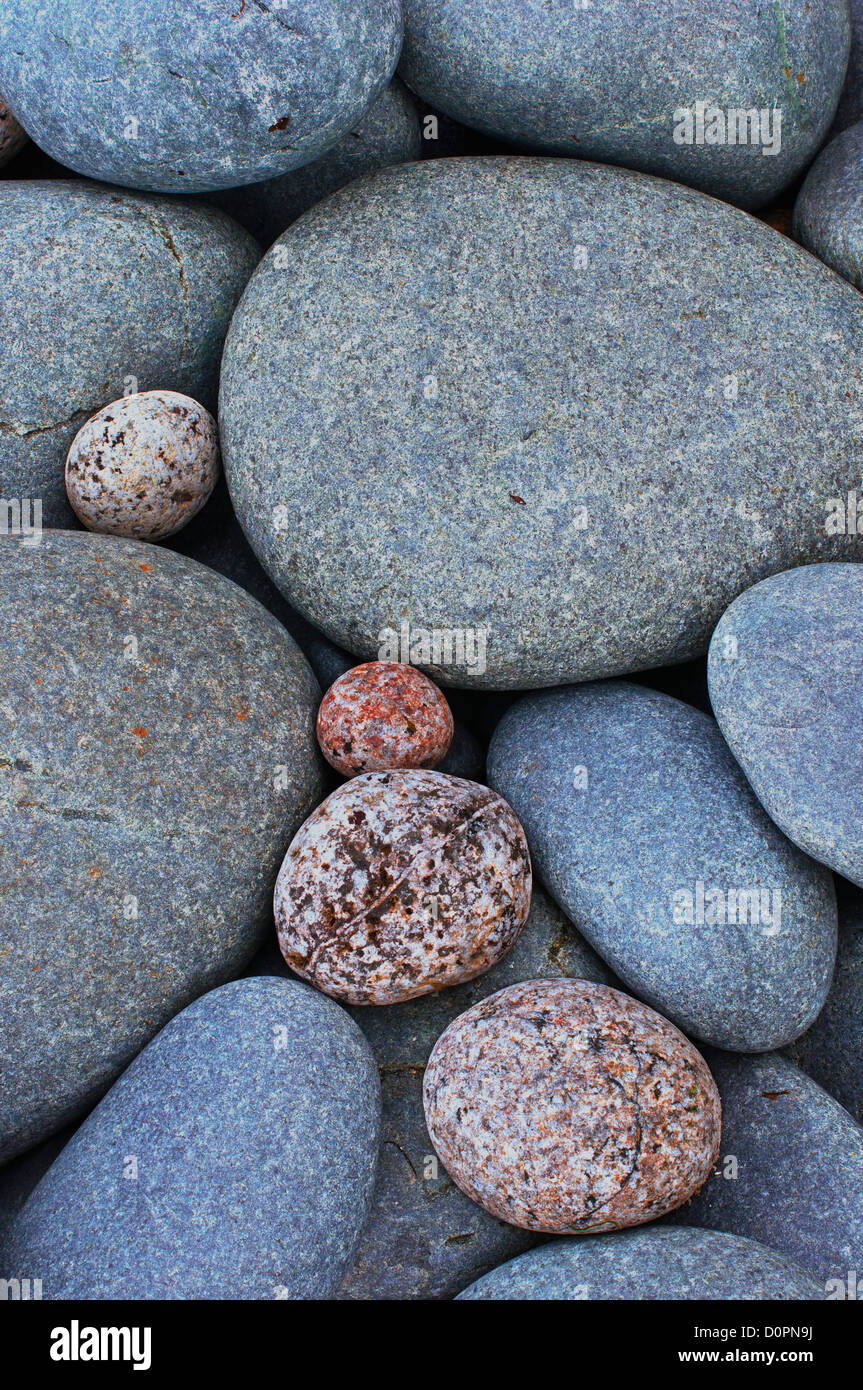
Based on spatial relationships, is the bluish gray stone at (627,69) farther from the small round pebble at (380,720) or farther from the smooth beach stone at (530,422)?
the small round pebble at (380,720)

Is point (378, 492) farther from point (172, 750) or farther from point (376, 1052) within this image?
point (376, 1052)

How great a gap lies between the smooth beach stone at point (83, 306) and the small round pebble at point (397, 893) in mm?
1223

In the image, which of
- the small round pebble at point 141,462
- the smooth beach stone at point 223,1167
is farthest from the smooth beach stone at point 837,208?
the smooth beach stone at point 223,1167

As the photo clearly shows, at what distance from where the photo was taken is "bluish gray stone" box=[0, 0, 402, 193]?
222 centimetres

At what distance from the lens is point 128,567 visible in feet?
8.11

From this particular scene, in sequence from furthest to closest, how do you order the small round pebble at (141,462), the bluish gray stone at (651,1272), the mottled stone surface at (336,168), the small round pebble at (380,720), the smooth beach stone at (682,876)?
the mottled stone surface at (336,168) → the small round pebble at (141,462) → the small round pebble at (380,720) → the smooth beach stone at (682,876) → the bluish gray stone at (651,1272)

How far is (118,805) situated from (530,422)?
1301 mm

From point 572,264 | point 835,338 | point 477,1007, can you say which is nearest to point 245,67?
point 572,264

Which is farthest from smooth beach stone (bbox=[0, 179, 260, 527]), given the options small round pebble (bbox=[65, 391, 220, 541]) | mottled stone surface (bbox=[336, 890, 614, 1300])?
mottled stone surface (bbox=[336, 890, 614, 1300])

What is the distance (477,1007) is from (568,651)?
0.86 metres

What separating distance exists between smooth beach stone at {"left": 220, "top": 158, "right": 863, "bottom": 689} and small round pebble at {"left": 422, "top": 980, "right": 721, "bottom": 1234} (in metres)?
0.87

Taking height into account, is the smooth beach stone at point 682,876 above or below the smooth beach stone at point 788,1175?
above

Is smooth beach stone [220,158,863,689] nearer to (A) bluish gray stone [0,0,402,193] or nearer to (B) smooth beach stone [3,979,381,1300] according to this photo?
(A) bluish gray stone [0,0,402,193]

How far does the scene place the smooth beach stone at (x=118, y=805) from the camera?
2.14 metres
